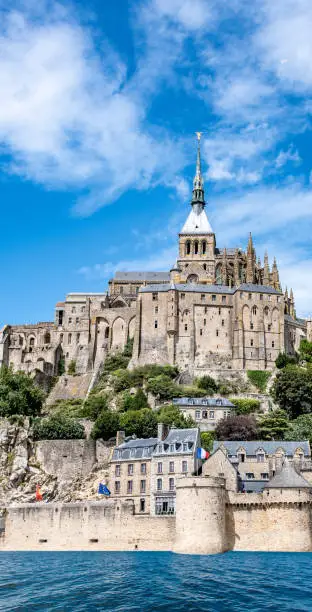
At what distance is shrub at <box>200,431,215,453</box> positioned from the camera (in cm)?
6266

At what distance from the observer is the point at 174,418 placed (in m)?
68.9

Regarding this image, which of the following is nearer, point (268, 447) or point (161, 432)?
point (161, 432)

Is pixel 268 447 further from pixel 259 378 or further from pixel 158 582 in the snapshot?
pixel 259 378

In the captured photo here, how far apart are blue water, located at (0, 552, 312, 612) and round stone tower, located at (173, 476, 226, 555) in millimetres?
759

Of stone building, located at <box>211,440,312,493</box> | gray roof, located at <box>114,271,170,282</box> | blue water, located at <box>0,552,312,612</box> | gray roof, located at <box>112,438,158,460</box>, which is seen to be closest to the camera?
blue water, located at <box>0,552,312,612</box>

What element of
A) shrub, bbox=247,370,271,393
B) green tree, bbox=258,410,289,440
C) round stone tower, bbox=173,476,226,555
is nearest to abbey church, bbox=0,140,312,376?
shrub, bbox=247,370,271,393

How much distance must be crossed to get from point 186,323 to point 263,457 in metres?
40.6

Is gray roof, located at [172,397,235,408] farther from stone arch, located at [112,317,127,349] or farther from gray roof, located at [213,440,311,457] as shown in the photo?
stone arch, located at [112,317,127,349]

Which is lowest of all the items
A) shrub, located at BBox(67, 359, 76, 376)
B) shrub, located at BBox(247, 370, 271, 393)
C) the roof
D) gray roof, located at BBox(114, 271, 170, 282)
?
shrub, located at BBox(247, 370, 271, 393)

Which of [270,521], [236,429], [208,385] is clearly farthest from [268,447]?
[208,385]

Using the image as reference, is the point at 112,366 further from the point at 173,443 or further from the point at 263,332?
the point at 173,443

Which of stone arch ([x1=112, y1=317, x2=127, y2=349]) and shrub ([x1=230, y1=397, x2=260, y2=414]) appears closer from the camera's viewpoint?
shrub ([x1=230, y1=397, x2=260, y2=414])

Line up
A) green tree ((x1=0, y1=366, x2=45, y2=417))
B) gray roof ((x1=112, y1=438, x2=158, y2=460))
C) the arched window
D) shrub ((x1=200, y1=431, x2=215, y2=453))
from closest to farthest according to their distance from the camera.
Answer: gray roof ((x1=112, y1=438, x2=158, y2=460)), shrub ((x1=200, y1=431, x2=215, y2=453)), green tree ((x1=0, y1=366, x2=45, y2=417)), the arched window

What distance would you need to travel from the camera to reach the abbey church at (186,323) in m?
93.9
